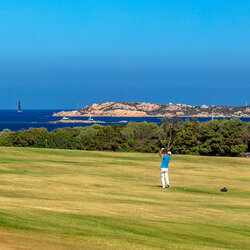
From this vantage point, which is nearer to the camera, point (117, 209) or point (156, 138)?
point (117, 209)

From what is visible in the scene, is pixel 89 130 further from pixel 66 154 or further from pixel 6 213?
pixel 6 213

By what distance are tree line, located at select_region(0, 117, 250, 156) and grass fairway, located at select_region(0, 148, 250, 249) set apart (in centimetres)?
4175

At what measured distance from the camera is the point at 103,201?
18.8m

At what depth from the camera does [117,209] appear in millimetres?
16594

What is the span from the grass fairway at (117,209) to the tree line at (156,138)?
41.8m

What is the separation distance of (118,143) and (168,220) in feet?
223

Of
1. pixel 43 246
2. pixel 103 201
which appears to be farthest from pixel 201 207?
pixel 43 246

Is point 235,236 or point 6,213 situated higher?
point 6,213

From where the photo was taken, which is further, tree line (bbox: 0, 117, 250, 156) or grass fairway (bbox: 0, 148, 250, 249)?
tree line (bbox: 0, 117, 250, 156)

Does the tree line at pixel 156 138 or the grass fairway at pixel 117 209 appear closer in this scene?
the grass fairway at pixel 117 209

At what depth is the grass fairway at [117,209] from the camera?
37.9ft

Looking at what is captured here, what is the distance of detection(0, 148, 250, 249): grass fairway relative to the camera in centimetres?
1156

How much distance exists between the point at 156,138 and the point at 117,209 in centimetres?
7148

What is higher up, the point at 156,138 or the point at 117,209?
the point at 156,138
